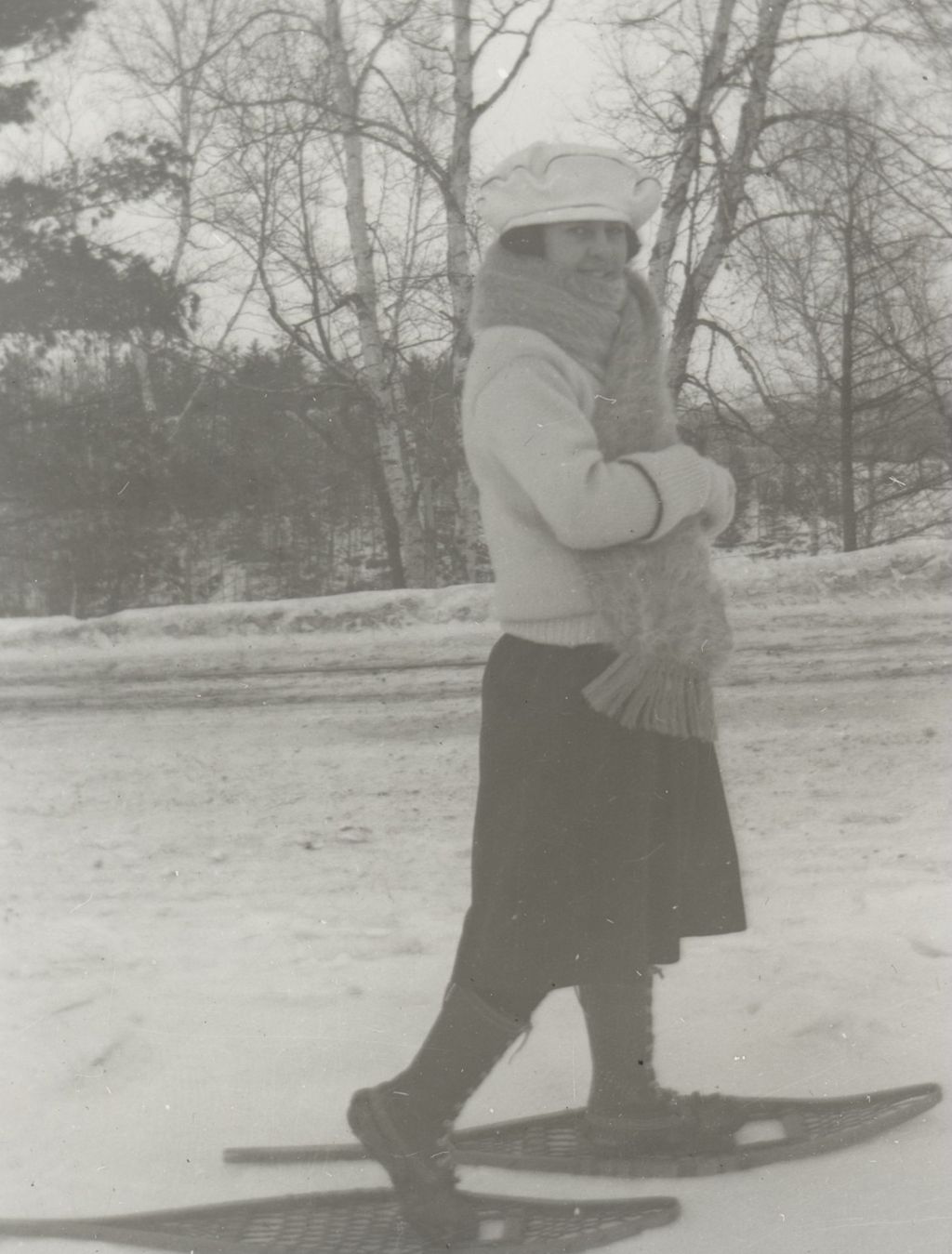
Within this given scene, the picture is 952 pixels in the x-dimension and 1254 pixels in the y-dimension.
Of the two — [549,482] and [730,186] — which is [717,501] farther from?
[730,186]

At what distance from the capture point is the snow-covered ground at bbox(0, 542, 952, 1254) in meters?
1.78

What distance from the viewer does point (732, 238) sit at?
2.08 metres

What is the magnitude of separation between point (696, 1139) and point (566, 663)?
749mm

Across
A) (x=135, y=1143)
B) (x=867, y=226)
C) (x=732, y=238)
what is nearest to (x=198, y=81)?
(x=732, y=238)

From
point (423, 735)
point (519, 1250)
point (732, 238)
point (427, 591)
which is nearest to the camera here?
point (519, 1250)

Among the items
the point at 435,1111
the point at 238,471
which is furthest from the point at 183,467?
the point at 435,1111

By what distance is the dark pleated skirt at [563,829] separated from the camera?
1.65m

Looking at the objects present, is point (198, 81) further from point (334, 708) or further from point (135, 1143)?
point (334, 708)

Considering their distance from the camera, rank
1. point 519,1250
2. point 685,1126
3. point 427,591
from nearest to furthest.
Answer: point 519,1250, point 685,1126, point 427,591

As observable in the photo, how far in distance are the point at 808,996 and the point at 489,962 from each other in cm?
82

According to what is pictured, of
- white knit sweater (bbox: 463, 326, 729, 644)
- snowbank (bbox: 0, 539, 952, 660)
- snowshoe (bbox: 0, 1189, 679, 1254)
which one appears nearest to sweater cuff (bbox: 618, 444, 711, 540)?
white knit sweater (bbox: 463, 326, 729, 644)

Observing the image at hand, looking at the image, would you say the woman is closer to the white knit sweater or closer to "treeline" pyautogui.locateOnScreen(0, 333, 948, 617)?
the white knit sweater

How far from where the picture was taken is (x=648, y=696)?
164cm

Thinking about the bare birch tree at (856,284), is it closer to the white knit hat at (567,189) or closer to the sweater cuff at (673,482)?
the white knit hat at (567,189)
